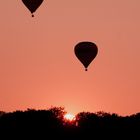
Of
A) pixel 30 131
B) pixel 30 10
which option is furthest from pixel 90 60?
pixel 30 131

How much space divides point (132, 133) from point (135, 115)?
151 inches

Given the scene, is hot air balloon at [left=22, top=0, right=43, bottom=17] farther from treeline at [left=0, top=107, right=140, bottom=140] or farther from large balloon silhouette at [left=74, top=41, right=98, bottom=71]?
treeline at [left=0, top=107, right=140, bottom=140]

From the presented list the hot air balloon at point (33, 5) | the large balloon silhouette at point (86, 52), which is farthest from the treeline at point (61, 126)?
the hot air balloon at point (33, 5)

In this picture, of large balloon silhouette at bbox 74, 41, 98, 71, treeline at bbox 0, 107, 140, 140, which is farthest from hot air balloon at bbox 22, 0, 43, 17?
treeline at bbox 0, 107, 140, 140

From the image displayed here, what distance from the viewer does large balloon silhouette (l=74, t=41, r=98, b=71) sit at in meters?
73.3

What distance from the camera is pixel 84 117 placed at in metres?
91.3

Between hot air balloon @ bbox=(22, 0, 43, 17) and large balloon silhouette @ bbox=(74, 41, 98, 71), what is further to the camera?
large balloon silhouette @ bbox=(74, 41, 98, 71)

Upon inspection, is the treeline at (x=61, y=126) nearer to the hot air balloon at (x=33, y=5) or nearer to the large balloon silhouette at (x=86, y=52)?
the large balloon silhouette at (x=86, y=52)

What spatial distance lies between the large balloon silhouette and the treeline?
42.8 feet

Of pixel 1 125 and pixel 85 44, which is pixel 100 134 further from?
pixel 85 44

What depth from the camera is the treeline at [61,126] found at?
282ft

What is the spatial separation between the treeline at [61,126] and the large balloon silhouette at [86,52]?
13.0 meters

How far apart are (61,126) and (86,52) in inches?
607

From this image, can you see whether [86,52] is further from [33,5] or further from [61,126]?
[61,126]
